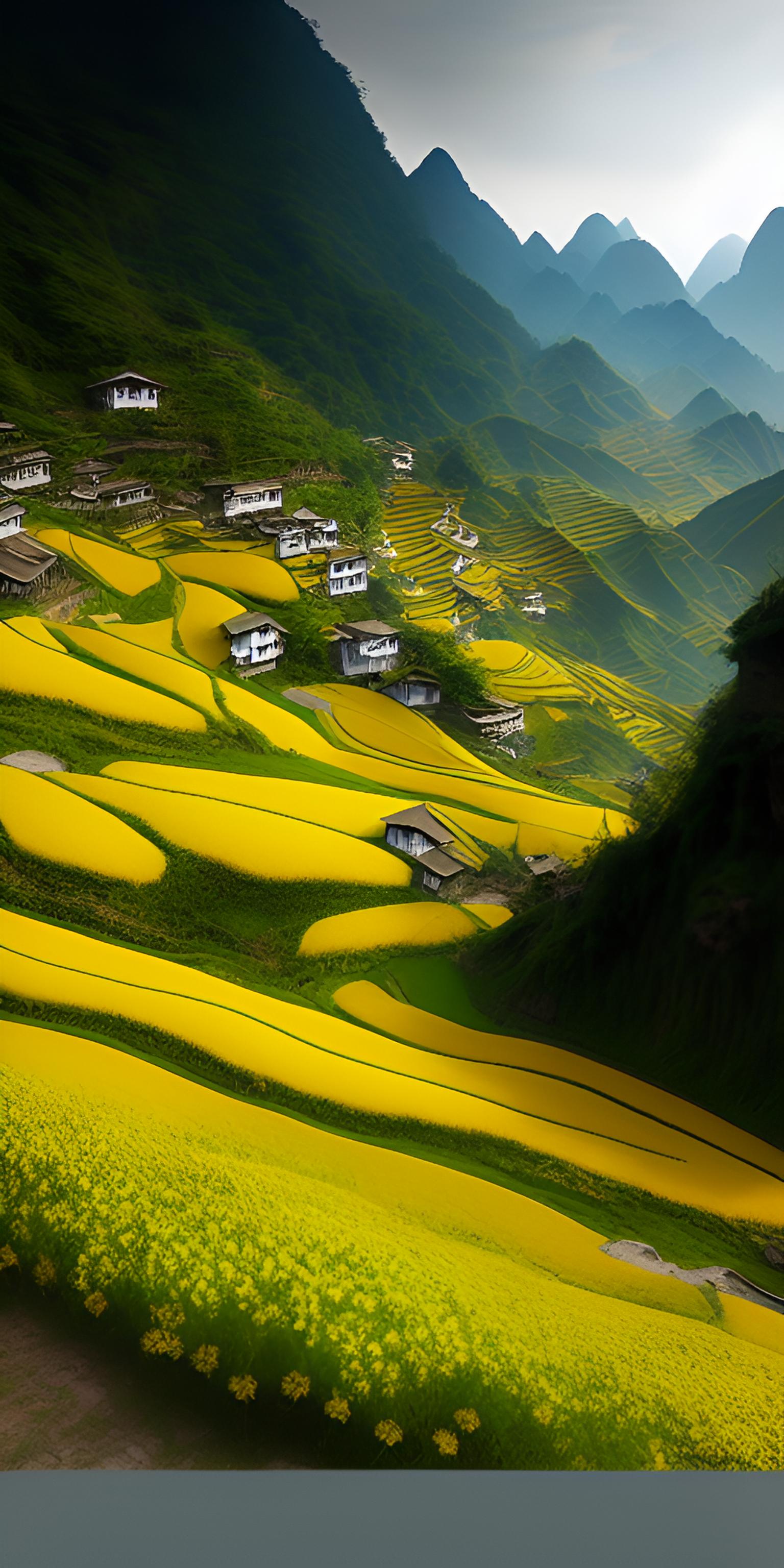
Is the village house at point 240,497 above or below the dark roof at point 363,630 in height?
above

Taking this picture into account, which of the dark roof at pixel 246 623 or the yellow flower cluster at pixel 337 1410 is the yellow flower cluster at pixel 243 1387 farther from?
the dark roof at pixel 246 623

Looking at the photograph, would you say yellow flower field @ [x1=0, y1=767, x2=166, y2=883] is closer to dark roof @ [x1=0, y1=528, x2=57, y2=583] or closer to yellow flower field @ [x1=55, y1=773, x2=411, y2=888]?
yellow flower field @ [x1=55, y1=773, x2=411, y2=888]

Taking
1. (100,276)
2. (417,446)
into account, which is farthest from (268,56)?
(417,446)

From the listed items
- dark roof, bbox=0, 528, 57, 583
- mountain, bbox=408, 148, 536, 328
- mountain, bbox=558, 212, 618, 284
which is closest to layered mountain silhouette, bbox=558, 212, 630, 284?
mountain, bbox=558, 212, 618, 284

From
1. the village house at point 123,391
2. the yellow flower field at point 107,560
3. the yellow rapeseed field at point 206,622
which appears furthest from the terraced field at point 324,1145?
the village house at point 123,391

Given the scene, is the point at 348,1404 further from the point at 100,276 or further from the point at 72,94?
the point at 72,94
